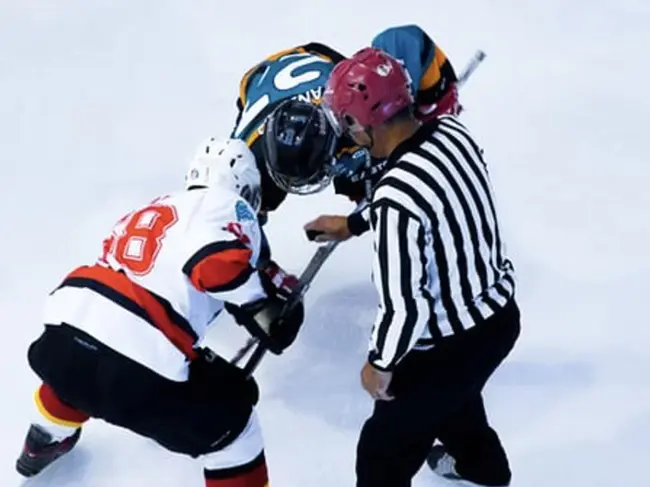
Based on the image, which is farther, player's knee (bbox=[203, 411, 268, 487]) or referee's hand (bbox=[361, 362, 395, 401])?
player's knee (bbox=[203, 411, 268, 487])

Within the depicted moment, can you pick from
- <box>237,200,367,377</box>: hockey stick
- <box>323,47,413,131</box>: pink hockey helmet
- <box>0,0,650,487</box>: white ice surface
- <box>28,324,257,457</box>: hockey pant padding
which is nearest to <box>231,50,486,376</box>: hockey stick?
<box>237,200,367,377</box>: hockey stick

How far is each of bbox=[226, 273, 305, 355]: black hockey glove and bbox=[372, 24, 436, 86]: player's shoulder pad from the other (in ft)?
1.72

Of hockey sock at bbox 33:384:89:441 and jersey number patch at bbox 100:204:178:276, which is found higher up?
jersey number patch at bbox 100:204:178:276

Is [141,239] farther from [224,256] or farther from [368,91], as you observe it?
[368,91]

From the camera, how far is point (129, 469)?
225cm

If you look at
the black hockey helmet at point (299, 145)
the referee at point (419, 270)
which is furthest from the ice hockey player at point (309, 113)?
the referee at point (419, 270)

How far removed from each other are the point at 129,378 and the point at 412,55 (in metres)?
0.89

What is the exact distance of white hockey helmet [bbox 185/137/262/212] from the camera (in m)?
1.99

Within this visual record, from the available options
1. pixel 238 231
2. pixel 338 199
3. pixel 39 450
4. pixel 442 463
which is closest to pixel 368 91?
pixel 238 231

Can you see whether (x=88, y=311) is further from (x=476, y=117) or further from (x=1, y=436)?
(x=476, y=117)

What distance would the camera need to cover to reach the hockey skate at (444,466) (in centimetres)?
221

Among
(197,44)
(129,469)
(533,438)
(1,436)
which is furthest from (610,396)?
(197,44)

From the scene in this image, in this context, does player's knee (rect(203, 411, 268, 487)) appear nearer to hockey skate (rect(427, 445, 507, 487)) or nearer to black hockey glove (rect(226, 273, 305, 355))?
black hockey glove (rect(226, 273, 305, 355))

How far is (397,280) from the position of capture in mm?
1667
